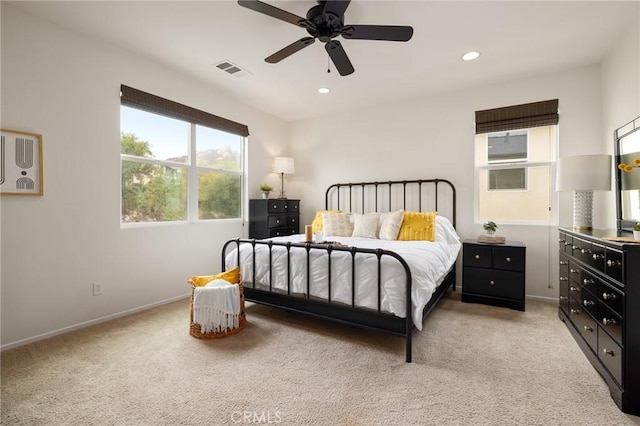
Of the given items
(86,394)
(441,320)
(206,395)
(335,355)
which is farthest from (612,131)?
(86,394)

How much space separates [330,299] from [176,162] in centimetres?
253

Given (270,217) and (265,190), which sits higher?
(265,190)

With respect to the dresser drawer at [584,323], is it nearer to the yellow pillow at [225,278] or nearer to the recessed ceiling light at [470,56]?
the recessed ceiling light at [470,56]

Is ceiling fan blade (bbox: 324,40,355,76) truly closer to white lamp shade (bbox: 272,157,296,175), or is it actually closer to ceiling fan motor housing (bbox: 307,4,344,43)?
ceiling fan motor housing (bbox: 307,4,344,43)

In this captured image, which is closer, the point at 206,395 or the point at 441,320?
the point at 206,395

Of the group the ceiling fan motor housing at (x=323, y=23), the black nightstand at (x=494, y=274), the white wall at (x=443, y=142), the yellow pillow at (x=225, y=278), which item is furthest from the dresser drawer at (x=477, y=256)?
the ceiling fan motor housing at (x=323, y=23)

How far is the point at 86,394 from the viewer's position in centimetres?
171

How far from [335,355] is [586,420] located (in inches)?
55.8

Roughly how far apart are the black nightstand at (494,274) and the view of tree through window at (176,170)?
10.5ft

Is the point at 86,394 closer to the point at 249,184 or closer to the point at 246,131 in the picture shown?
the point at 249,184

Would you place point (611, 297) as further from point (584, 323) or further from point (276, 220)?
point (276, 220)

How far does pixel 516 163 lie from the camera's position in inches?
143
